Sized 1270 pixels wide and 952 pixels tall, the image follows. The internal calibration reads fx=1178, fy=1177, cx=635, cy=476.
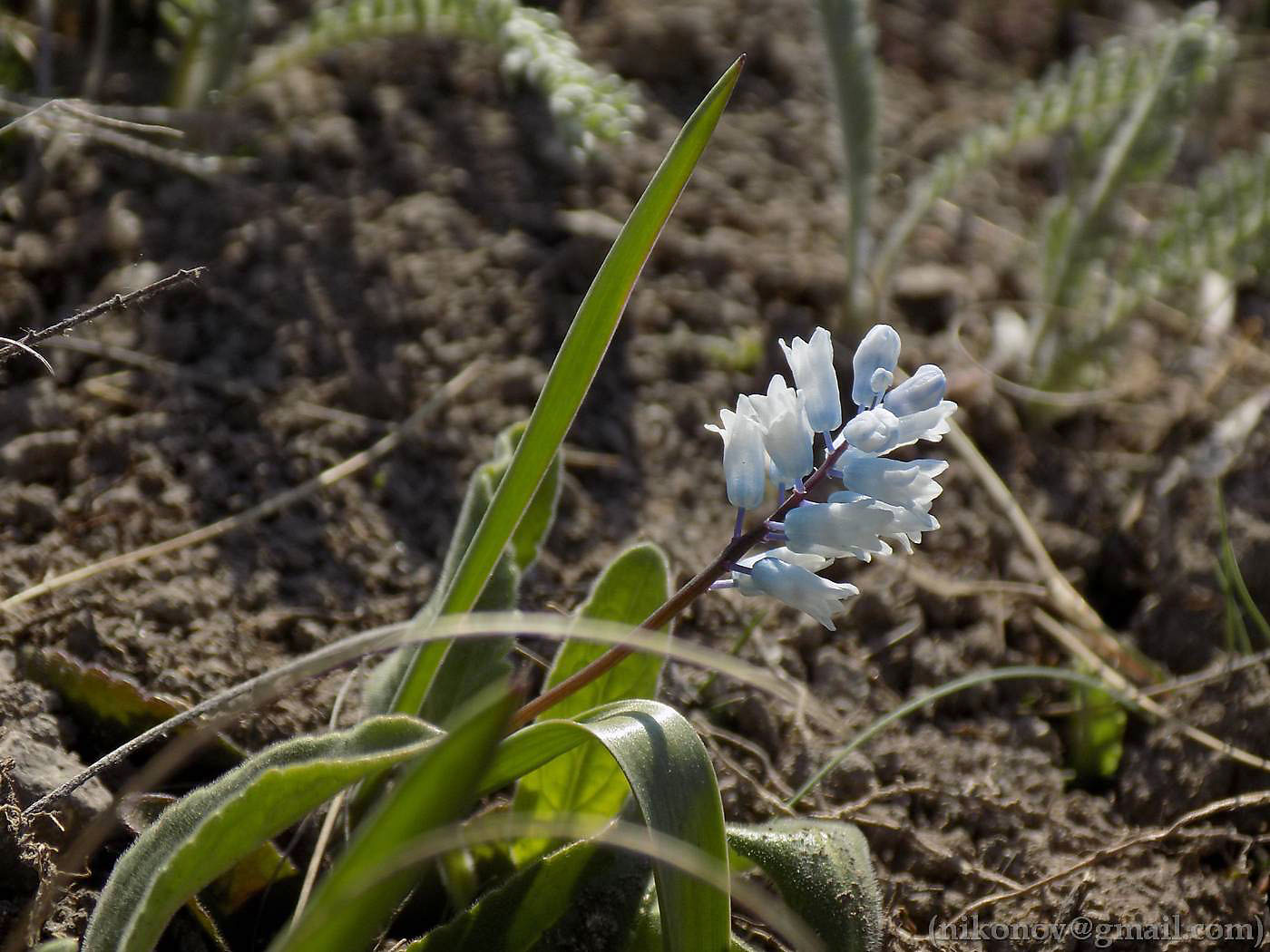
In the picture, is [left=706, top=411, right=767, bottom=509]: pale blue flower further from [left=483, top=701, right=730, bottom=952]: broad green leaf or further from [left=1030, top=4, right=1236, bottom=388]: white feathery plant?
[left=1030, top=4, right=1236, bottom=388]: white feathery plant

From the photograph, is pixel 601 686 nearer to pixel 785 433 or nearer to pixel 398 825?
pixel 785 433

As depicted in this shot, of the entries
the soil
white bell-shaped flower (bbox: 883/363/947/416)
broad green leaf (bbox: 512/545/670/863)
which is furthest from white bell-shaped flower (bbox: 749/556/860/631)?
the soil

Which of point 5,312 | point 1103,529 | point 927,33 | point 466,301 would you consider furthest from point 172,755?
point 927,33

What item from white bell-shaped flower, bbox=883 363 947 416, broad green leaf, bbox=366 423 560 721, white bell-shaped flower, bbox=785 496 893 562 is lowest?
broad green leaf, bbox=366 423 560 721

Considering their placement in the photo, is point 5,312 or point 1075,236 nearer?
point 5,312

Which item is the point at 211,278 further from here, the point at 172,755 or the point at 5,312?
the point at 172,755

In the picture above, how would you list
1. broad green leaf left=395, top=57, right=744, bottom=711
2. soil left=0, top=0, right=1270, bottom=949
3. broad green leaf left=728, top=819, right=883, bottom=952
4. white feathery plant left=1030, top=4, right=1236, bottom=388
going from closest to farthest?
1. broad green leaf left=395, top=57, right=744, bottom=711
2. broad green leaf left=728, top=819, right=883, bottom=952
3. soil left=0, top=0, right=1270, bottom=949
4. white feathery plant left=1030, top=4, right=1236, bottom=388

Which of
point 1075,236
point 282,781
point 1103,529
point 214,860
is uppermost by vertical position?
point 1075,236
